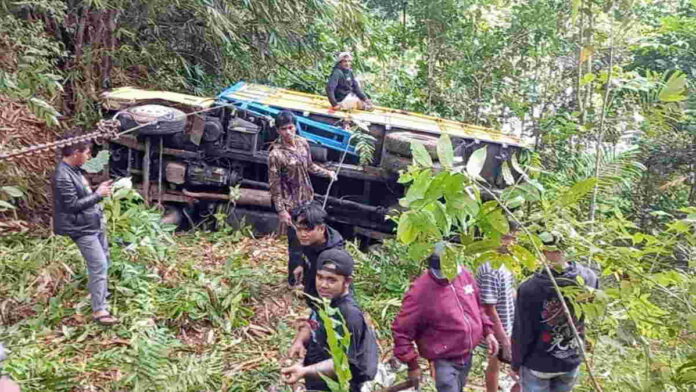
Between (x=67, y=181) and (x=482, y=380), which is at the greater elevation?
(x=67, y=181)

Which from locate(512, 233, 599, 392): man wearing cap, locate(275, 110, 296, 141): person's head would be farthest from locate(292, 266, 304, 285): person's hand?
locate(512, 233, 599, 392): man wearing cap

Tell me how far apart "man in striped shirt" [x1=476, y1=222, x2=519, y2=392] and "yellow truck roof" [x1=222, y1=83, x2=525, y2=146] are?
9.89 ft

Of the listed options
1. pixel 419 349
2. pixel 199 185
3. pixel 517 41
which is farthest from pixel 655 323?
pixel 517 41

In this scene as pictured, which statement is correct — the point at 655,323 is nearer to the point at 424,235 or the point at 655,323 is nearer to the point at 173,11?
the point at 424,235

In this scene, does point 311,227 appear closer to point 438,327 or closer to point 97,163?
point 438,327

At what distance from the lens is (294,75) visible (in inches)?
462

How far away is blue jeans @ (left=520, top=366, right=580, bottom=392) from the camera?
3740 millimetres

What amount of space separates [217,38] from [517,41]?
16.9ft

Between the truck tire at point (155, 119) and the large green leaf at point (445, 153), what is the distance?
5.18 metres

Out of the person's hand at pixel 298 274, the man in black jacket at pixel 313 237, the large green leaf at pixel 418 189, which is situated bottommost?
the person's hand at pixel 298 274

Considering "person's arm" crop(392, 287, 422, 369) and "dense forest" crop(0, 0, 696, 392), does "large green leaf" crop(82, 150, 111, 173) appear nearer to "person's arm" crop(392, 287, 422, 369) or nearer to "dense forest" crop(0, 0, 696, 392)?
"dense forest" crop(0, 0, 696, 392)

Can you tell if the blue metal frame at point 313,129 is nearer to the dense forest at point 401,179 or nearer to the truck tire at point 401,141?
the truck tire at point 401,141

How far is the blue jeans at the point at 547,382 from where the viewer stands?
3.74 m

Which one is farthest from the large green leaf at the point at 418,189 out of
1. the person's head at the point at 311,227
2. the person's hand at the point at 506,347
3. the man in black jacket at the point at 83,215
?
the man in black jacket at the point at 83,215
